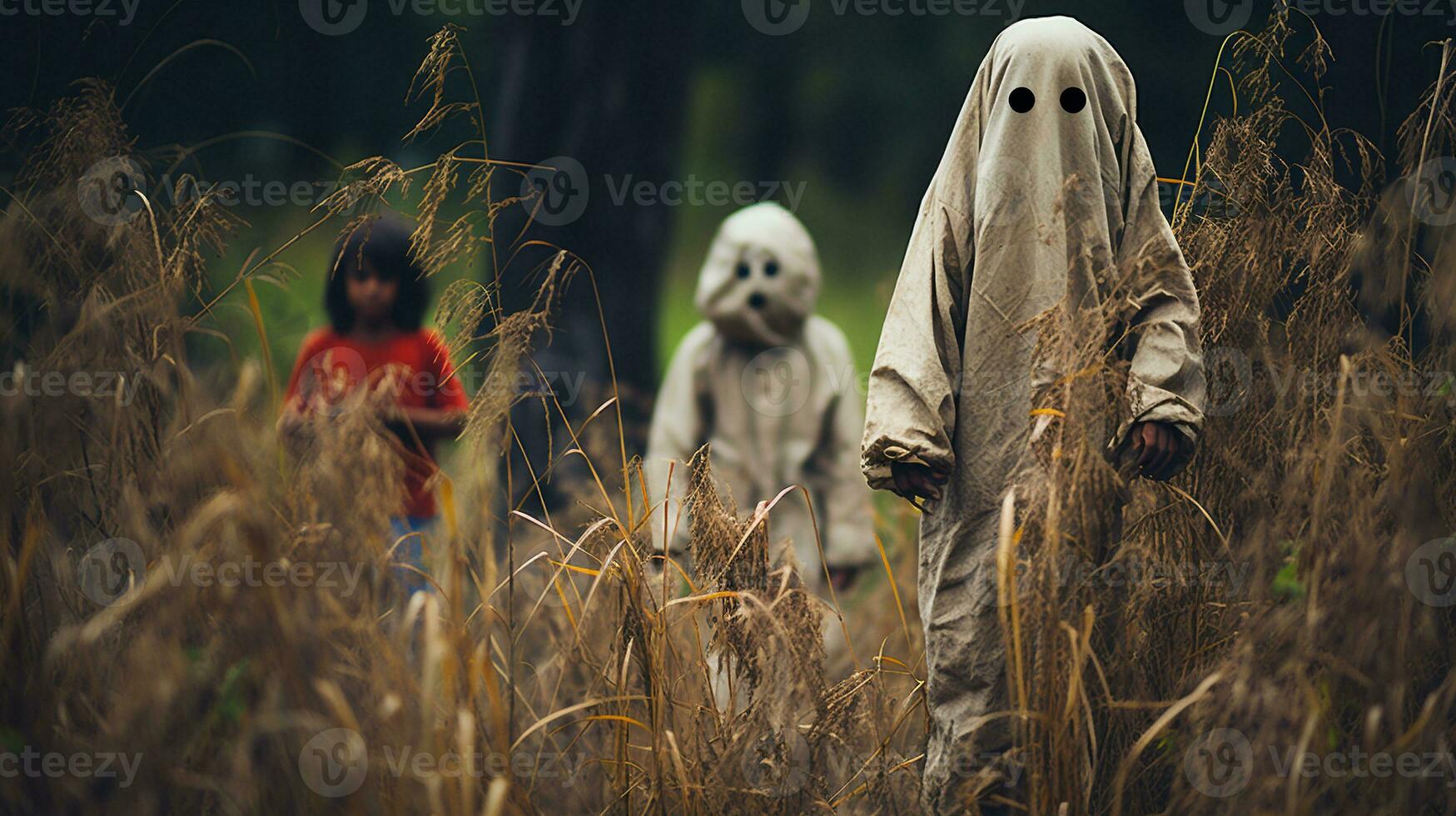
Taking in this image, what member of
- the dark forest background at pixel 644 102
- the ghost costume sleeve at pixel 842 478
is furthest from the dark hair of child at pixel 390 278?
the ghost costume sleeve at pixel 842 478

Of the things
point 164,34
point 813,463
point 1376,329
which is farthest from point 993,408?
point 164,34

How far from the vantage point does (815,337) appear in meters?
4.01

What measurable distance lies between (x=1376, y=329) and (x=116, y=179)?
89.0 inches

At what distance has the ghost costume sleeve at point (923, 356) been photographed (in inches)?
77.9

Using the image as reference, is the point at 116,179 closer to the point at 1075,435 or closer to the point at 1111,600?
the point at 1075,435

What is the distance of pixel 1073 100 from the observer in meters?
2.06

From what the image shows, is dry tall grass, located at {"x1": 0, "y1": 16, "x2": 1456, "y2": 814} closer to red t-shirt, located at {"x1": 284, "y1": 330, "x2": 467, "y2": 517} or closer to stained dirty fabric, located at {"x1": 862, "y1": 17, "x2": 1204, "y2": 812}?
→ stained dirty fabric, located at {"x1": 862, "y1": 17, "x2": 1204, "y2": 812}

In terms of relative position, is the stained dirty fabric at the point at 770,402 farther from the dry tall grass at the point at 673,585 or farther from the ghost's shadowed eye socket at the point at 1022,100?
the ghost's shadowed eye socket at the point at 1022,100

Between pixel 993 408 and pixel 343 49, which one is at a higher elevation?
pixel 343 49

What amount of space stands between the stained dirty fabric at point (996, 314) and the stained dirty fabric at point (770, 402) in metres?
1.74

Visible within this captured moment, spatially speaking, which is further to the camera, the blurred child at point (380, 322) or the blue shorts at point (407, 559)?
the blurred child at point (380, 322)

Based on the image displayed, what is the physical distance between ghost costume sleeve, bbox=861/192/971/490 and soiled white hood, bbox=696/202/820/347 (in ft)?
5.62

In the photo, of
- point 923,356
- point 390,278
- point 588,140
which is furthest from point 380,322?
point 923,356

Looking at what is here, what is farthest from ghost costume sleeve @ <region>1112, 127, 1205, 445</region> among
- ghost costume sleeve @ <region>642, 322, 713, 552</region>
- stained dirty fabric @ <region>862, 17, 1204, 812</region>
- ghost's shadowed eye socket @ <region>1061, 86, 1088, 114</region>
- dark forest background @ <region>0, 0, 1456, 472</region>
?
ghost costume sleeve @ <region>642, 322, 713, 552</region>
